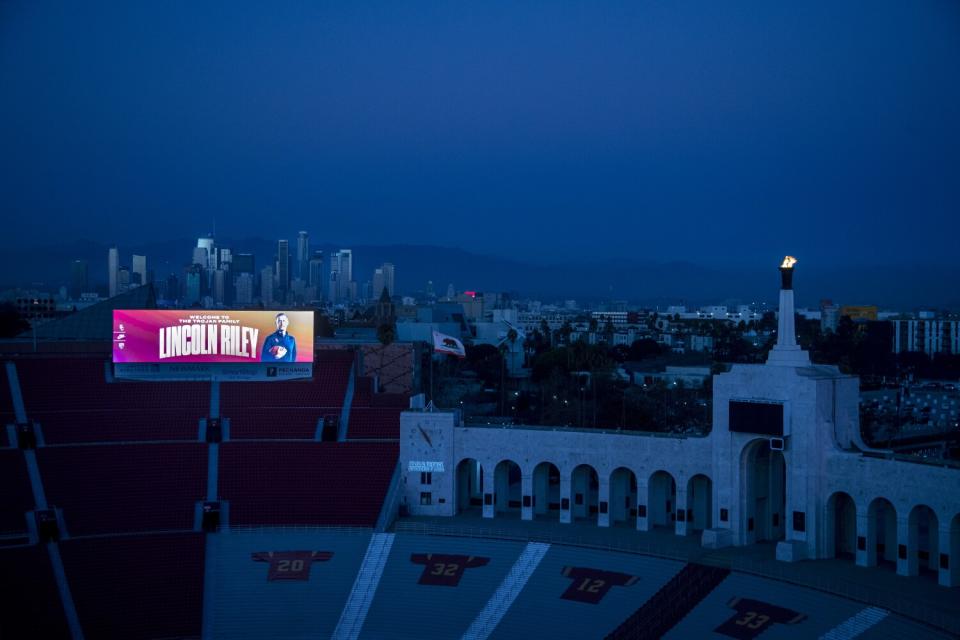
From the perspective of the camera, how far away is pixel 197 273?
6836 inches

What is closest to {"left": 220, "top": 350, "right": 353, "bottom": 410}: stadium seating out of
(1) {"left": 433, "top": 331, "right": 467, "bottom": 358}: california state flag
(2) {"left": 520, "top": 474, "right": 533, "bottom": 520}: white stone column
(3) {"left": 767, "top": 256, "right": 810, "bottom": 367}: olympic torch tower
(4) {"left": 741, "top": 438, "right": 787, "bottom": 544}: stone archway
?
(1) {"left": 433, "top": 331, "right": 467, "bottom": 358}: california state flag

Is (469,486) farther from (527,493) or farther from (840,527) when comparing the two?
(840,527)

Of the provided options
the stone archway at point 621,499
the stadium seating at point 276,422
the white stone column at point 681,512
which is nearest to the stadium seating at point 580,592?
the white stone column at point 681,512

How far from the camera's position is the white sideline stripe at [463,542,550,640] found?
32219 mm

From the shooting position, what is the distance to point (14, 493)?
3662 cm

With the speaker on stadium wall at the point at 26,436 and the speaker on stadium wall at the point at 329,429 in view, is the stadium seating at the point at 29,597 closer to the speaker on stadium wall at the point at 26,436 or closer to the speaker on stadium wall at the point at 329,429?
the speaker on stadium wall at the point at 26,436

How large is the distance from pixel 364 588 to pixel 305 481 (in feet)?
21.8

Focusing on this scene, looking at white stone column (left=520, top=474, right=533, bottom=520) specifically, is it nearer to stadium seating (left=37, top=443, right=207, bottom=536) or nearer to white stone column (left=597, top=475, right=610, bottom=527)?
white stone column (left=597, top=475, right=610, bottom=527)

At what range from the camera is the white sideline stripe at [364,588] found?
108 ft

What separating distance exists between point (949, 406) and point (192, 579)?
64.8 m

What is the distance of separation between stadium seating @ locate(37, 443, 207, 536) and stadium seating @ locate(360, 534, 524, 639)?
806cm

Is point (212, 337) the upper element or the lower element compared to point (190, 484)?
upper

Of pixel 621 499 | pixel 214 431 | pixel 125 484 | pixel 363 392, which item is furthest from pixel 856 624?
pixel 125 484

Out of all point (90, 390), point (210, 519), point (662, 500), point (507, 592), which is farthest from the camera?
point (90, 390)
